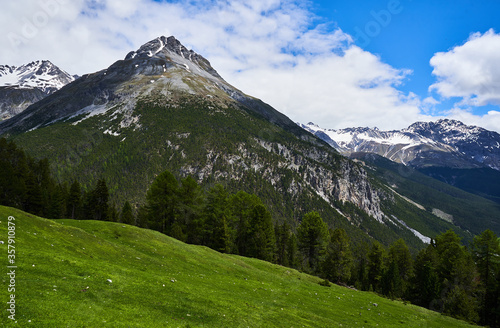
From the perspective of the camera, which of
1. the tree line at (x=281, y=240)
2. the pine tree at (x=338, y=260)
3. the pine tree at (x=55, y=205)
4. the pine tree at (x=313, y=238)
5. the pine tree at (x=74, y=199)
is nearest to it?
the tree line at (x=281, y=240)

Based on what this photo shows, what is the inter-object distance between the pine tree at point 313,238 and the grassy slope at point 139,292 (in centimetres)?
3045

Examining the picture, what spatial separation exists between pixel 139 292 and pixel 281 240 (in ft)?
223

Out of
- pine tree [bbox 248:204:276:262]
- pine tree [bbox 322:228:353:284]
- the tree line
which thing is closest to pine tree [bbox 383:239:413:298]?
the tree line

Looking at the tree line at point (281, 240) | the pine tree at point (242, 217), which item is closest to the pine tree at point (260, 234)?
the tree line at point (281, 240)

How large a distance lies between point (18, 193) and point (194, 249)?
58.1 metres

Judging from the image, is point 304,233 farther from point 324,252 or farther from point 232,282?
point 232,282

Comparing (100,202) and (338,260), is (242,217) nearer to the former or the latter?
(338,260)

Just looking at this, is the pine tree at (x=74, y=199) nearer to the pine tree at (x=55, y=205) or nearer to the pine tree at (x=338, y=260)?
the pine tree at (x=55, y=205)

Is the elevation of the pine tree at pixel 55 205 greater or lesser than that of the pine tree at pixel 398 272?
greater

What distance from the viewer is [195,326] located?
56.5ft

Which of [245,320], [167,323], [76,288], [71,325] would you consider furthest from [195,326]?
[76,288]

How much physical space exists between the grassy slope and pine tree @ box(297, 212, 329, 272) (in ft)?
99.9

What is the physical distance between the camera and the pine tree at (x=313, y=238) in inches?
2884

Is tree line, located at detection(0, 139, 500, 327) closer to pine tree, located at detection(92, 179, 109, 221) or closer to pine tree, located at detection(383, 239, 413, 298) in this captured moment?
pine tree, located at detection(92, 179, 109, 221)
